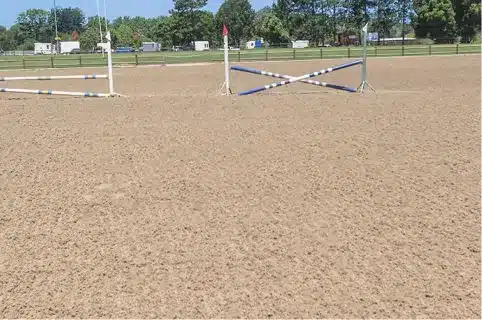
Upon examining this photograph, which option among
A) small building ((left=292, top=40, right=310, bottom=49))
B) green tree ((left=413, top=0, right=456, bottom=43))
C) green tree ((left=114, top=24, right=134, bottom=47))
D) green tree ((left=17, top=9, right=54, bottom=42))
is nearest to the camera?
green tree ((left=413, top=0, right=456, bottom=43))

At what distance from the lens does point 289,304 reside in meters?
3.39

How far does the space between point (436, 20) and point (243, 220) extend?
85335mm

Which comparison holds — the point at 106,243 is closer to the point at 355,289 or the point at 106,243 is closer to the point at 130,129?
the point at 355,289

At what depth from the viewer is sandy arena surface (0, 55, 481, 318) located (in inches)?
137

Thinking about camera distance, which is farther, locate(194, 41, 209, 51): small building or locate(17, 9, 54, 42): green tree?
locate(17, 9, 54, 42): green tree

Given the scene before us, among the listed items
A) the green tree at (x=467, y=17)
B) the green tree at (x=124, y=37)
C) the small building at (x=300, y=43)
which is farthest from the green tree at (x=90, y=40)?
the green tree at (x=467, y=17)

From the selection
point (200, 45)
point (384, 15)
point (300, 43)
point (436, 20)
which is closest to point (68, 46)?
point (200, 45)

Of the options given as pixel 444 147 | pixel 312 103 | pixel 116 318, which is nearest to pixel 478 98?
pixel 312 103

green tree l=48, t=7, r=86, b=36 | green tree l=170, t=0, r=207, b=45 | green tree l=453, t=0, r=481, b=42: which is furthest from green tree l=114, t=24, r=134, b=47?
green tree l=453, t=0, r=481, b=42

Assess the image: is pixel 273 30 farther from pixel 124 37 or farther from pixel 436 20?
pixel 124 37

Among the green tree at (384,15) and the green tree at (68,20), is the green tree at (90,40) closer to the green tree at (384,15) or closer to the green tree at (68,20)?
the green tree at (384,15)

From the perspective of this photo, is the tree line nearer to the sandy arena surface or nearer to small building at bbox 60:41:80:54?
small building at bbox 60:41:80:54

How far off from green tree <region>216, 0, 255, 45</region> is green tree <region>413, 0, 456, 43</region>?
150ft

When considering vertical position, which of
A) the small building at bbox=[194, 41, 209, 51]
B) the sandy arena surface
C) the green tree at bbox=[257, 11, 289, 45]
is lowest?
the sandy arena surface
